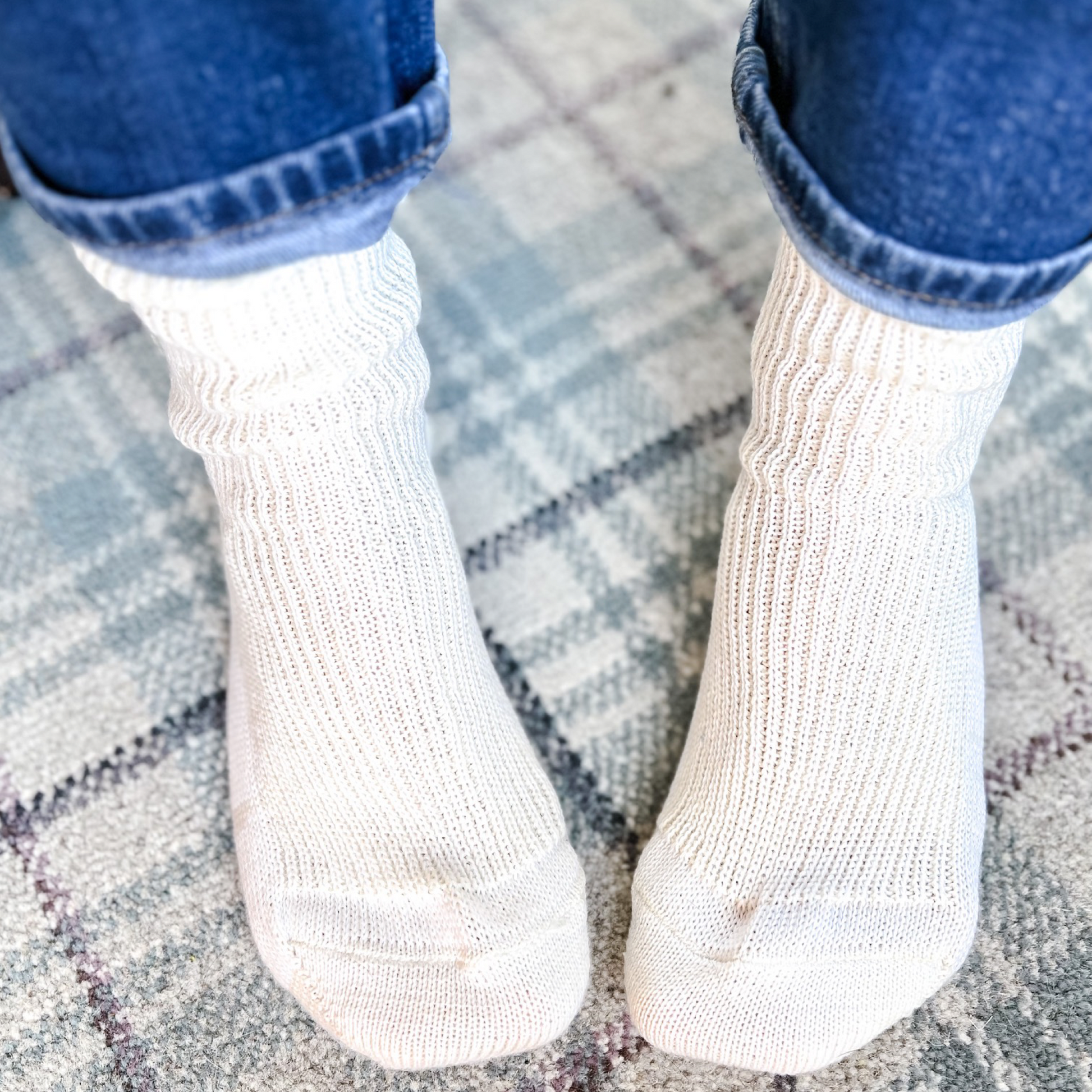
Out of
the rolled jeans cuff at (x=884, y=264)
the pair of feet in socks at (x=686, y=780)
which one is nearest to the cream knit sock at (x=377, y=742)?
the pair of feet in socks at (x=686, y=780)

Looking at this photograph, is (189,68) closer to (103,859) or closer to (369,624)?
(369,624)

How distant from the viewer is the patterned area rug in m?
0.49

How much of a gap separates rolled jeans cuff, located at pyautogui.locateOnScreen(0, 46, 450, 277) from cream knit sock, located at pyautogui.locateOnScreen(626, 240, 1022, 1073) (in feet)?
0.56

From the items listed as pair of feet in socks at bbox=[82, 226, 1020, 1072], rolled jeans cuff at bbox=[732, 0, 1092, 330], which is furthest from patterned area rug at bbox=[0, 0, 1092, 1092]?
rolled jeans cuff at bbox=[732, 0, 1092, 330]

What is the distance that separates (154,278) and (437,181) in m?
0.45

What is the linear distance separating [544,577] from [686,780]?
16 cm

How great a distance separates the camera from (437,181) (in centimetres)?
76

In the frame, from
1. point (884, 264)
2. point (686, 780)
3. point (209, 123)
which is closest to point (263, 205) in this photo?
point (209, 123)

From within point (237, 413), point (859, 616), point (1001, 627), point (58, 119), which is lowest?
point (1001, 627)

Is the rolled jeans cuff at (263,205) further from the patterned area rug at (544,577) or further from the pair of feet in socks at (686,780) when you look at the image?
the patterned area rug at (544,577)

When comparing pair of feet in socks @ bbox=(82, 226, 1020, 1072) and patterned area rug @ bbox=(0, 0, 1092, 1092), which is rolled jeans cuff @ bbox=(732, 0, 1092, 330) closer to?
pair of feet in socks @ bbox=(82, 226, 1020, 1072)

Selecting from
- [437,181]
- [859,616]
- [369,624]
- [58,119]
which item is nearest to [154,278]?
[58,119]

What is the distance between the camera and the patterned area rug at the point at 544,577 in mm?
492

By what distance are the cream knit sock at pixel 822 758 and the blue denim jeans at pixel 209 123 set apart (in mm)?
183
